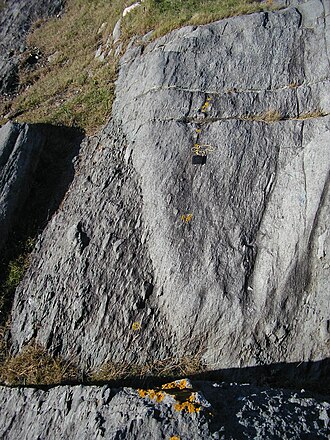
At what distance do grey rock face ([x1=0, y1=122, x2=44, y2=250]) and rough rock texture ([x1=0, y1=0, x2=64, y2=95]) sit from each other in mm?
6731

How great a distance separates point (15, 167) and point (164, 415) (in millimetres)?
6975

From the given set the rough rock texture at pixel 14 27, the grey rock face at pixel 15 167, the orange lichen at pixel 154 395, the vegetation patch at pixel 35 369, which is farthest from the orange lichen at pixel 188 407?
the rough rock texture at pixel 14 27

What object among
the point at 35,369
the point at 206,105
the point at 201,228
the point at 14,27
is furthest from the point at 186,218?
the point at 14,27

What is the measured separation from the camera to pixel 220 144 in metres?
9.25

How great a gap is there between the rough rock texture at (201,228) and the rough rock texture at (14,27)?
26.3ft

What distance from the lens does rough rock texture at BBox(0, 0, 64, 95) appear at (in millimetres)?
16375

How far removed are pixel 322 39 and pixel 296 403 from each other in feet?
32.1

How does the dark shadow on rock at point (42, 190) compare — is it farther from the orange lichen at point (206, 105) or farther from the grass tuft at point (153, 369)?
the orange lichen at point (206, 105)

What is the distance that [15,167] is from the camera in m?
9.77

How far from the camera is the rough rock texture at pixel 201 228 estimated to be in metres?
7.41

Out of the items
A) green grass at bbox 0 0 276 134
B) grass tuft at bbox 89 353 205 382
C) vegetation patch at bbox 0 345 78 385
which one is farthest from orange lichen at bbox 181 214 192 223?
green grass at bbox 0 0 276 134

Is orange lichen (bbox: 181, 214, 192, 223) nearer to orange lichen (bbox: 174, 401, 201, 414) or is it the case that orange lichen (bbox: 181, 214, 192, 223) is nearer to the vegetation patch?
the vegetation patch

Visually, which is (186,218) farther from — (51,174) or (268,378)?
(51,174)

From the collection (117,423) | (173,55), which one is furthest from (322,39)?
(117,423)
